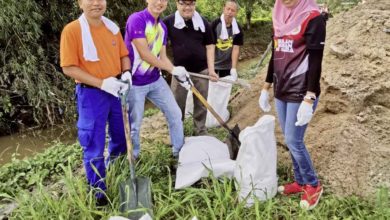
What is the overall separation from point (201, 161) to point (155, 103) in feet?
2.17

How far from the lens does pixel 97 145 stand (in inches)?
103

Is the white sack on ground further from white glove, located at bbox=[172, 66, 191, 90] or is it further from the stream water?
the stream water

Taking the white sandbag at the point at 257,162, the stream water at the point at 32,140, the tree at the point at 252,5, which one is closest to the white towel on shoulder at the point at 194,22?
the white sandbag at the point at 257,162

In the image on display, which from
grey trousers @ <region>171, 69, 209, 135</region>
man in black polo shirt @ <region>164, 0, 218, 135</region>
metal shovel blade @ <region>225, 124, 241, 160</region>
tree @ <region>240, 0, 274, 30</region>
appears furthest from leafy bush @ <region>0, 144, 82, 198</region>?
tree @ <region>240, 0, 274, 30</region>

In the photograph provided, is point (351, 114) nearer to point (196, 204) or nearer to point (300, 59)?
point (300, 59)

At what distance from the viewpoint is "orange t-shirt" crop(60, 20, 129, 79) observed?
2.40 meters

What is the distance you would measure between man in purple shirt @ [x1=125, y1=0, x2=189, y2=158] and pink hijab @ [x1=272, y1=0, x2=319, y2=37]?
1000mm

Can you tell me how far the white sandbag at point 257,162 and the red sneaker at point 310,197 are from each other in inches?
9.4

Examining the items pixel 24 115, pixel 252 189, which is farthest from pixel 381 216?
pixel 24 115

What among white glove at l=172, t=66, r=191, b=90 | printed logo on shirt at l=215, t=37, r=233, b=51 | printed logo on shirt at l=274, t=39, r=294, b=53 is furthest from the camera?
printed logo on shirt at l=215, t=37, r=233, b=51

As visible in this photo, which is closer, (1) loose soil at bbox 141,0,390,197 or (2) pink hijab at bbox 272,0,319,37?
(2) pink hijab at bbox 272,0,319,37

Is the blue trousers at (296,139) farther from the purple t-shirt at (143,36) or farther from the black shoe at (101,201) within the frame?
the black shoe at (101,201)

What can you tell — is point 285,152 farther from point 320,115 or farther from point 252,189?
point 252,189

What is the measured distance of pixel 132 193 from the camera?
2562 mm
